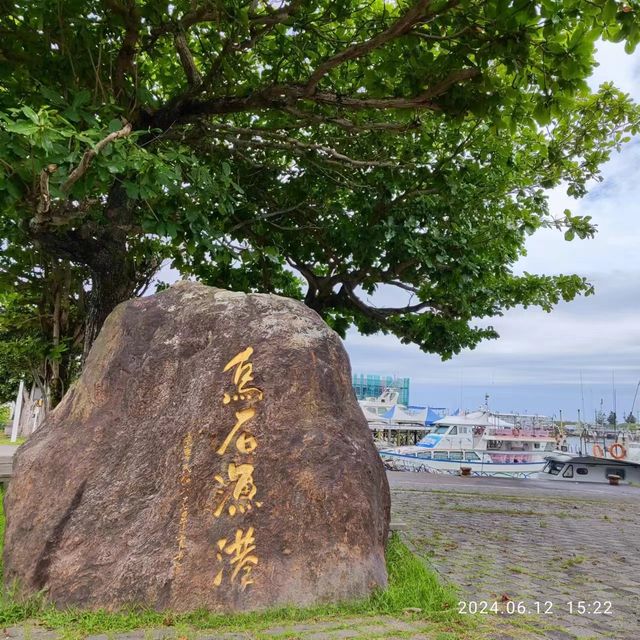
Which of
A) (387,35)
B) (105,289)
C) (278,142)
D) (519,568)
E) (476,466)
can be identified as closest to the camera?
(387,35)

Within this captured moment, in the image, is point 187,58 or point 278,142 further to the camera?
point 278,142

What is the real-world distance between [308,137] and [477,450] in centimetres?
3216

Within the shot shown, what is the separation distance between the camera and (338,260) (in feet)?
34.6

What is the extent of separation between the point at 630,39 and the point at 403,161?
14.4 ft

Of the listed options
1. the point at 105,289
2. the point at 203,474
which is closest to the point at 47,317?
the point at 105,289

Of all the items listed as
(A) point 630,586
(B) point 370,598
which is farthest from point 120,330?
Result: (A) point 630,586

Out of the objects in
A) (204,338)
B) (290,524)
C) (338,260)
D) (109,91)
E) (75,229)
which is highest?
(109,91)

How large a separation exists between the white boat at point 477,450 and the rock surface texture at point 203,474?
27602 mm

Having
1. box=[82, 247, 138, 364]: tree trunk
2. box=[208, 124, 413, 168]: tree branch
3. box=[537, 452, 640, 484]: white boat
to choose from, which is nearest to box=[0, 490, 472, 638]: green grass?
box=[82, 247, 138, 364]: tree trunk

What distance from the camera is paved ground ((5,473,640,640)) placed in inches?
168

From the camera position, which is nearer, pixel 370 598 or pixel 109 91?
pixel 370 598

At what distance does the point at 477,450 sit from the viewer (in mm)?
37781

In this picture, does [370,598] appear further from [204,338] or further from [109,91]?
[109,91]

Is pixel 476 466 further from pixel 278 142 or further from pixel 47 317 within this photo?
pixel 278 142
